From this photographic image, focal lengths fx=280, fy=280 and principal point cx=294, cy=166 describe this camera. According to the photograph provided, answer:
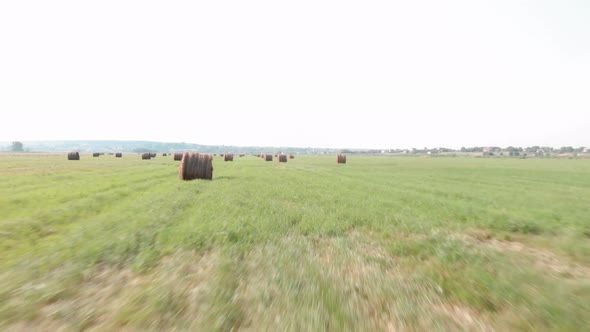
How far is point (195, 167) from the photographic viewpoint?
1958 centimetres

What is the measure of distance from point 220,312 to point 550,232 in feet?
30.7

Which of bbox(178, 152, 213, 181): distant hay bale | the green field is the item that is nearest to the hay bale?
bbox(178, 152, 213, 181): distant hay bale

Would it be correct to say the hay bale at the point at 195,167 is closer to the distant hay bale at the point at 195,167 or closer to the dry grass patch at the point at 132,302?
the distant hay bale at the point at 195,167

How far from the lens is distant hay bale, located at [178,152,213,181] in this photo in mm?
19469

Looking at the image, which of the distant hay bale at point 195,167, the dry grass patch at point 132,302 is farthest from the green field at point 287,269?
the distant hay bale at point 195,167

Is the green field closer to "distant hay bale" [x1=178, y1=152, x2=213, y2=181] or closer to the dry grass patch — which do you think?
the dry grass patch

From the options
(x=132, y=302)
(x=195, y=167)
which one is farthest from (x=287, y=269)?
(x=195, y=167)

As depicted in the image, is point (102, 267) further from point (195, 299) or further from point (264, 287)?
point (264, 287)

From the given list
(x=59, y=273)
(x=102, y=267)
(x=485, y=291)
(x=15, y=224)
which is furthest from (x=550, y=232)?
(x=15, y=224)

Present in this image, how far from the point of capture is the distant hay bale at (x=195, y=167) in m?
19.5

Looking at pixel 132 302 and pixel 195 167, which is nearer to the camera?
pixel 132 302

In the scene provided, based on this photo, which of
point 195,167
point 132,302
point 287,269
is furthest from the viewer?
point 195,167

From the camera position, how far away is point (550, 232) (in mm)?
7988

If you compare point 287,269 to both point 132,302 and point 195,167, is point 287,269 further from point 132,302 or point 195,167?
point 195,167
